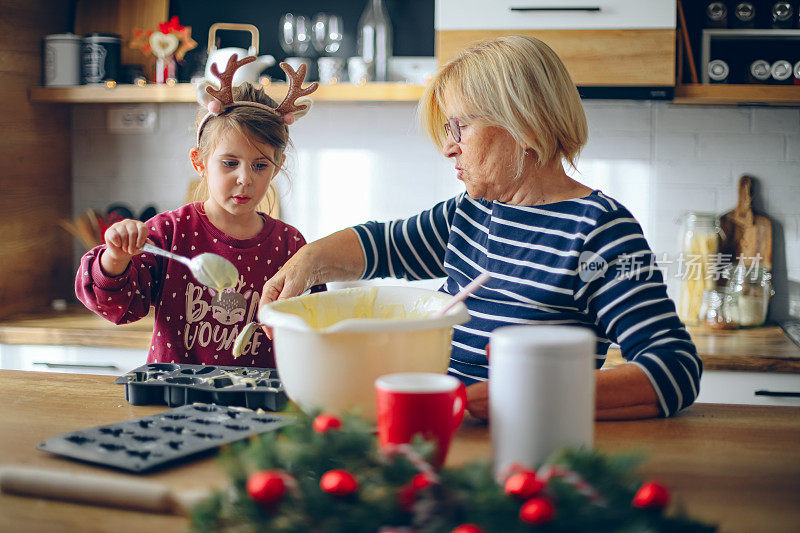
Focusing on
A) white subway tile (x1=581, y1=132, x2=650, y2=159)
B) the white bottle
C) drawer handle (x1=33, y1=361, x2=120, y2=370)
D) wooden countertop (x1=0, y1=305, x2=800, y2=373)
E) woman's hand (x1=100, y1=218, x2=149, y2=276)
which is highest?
the white bottle

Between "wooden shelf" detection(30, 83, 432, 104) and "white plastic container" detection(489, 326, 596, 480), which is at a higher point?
"wooden shelf" detection(30, 83, 432, 104)

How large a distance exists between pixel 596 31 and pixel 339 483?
199 centimetres

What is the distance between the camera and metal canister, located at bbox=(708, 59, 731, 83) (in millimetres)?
2467

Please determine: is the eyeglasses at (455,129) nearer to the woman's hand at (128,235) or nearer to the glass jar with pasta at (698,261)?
the woman's hand at (128,235)

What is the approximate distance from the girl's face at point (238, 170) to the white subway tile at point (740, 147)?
165cm

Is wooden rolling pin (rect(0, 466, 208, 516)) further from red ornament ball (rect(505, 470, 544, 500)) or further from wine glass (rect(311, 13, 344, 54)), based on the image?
wine glass (rect(311, 13, 344, 54))

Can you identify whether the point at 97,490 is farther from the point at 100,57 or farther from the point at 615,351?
the point at 100,57

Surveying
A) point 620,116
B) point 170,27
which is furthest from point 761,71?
point 170,27

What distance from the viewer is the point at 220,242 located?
176 cm

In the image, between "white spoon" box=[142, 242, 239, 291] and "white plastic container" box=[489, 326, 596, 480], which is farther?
"white spoon" box=[142, 242, 239, 291]

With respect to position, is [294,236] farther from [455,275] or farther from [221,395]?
[221,395]

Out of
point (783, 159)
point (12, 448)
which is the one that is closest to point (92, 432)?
point (12, 448)

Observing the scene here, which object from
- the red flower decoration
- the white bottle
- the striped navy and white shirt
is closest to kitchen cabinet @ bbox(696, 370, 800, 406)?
the striped navy and white shirt

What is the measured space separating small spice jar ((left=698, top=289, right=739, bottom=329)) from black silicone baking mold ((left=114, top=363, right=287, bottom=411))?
5.82ft
